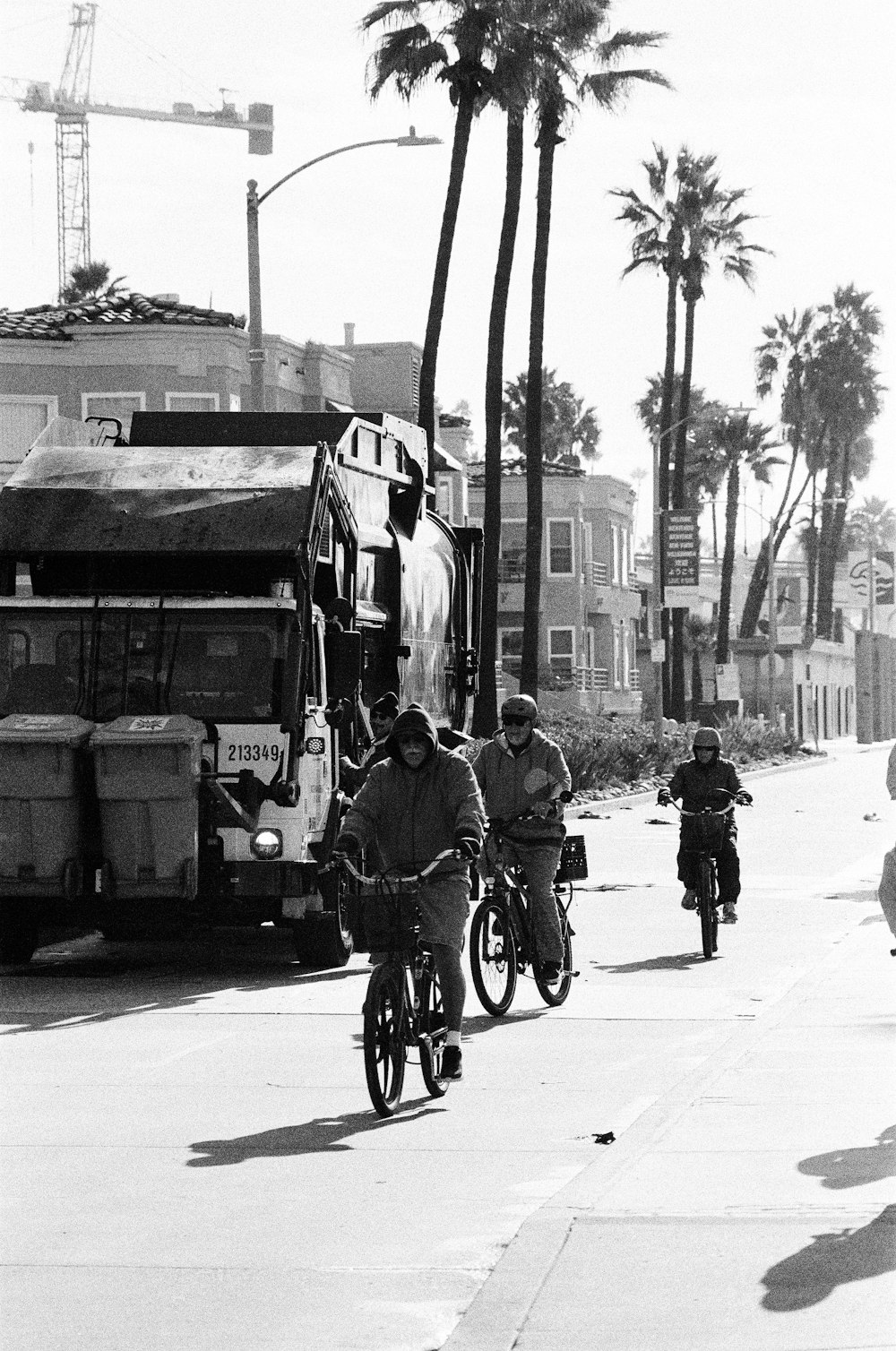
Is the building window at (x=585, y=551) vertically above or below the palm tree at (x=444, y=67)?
below

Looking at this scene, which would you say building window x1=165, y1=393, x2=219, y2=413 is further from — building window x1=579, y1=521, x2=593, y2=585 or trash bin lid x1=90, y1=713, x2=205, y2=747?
building window x1=579, y1=521, x2=593, y2=585

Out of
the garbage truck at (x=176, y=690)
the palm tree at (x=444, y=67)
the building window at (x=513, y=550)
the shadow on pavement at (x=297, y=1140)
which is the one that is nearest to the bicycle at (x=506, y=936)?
the garbage truck at (x=176, y=690)

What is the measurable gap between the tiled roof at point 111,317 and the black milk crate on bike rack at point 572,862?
98.4 ft

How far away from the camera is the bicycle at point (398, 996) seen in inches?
374

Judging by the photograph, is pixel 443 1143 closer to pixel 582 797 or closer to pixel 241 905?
pixel 241 905

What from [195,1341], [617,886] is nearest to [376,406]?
[617,886]

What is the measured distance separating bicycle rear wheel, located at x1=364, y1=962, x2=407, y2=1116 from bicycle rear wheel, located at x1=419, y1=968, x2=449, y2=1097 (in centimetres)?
22

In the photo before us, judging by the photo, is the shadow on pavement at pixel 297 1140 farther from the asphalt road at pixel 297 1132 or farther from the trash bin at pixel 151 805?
the trash bin at pixel 151 805

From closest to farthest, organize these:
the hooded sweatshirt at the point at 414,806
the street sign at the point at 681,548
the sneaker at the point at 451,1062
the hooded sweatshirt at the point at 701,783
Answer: the hooded sweatshirt at the point at 414,806, the sneaker at the point at 451,1062, the hooded sweatshirt at the point at 701,783, the street sign at the point at 681,548

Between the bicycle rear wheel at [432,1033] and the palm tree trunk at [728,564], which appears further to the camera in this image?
the palm tree trunk at [728,564]

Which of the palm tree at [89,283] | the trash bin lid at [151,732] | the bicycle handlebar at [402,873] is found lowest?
the bicycle handlebar at [402,873]

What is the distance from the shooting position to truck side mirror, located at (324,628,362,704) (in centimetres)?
1484

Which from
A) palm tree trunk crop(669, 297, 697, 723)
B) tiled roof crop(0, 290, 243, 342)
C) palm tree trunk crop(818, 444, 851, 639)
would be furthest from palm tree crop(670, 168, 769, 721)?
palm tree trunk crop(818, 444, 851, 639)

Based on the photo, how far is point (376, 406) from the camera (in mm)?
52625
